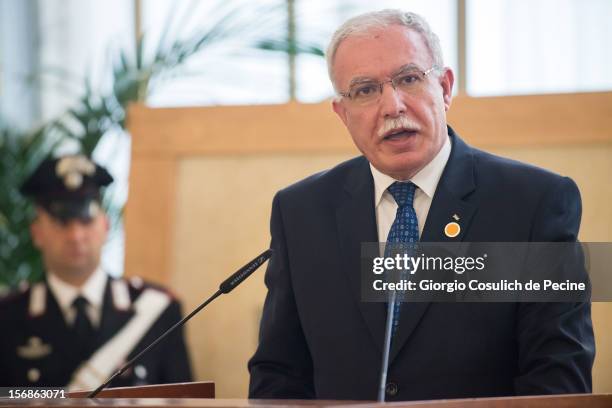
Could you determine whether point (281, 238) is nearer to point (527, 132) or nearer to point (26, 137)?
point (527, 132)

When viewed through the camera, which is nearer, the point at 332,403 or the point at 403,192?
the point at 332,403

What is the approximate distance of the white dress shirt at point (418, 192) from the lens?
2.17 meters

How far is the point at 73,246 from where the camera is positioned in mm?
3670

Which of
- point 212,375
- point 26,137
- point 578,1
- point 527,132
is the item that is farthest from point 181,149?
point 578,1

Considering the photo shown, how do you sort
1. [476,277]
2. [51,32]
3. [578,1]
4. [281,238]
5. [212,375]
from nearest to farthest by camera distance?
[476,277] < [281,238] < [212,375] < [578,1] < [51,32]

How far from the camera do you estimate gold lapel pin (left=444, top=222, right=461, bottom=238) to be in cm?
207

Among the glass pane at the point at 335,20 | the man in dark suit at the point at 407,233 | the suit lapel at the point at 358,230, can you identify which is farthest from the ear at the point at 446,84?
the glass pane at the point at 335,20

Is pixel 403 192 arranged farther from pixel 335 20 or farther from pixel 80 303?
pixel 335 20

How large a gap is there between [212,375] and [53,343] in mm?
614

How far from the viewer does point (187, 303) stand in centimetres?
369

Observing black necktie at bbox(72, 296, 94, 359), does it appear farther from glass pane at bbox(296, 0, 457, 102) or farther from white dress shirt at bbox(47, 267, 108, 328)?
glass pane at bbox(296, 0, 457, 102)

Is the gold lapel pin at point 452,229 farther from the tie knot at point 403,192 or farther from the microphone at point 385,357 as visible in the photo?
the microphone at point 385,357
